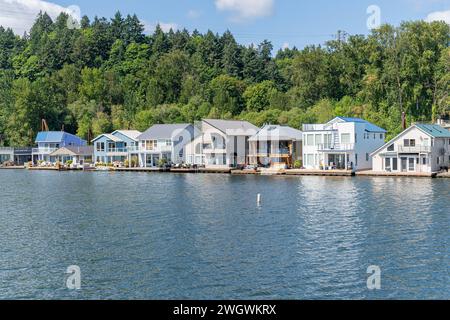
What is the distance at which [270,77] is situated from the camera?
118 m

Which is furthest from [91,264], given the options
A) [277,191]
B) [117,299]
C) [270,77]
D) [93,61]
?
[93,61]

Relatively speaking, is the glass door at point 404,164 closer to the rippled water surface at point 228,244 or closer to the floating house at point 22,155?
the rippled water surface at point 228,244

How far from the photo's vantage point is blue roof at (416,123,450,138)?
62156mm

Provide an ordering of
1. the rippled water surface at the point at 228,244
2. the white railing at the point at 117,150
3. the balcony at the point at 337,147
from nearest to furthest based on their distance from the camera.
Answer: the rippled water surface at the point at 228,244
the balcony at the point at 337,147
the white railing at the point at 117,150

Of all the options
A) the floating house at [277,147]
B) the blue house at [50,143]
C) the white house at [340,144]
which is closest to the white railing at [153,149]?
the floating house at [277,147]

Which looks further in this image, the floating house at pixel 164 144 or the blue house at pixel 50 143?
the blue house at pixel 50 143

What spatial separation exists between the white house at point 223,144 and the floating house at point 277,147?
2.57 m

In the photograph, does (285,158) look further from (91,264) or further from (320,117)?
(91,264)

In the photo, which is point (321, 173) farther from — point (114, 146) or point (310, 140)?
point (114, 146)

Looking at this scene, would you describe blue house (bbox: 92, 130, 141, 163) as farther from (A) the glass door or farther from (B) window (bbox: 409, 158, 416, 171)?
(B) window (bbox: 409, 158, 416, 171)

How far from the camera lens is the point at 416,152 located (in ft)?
202

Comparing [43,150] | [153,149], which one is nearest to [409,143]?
[153,149]

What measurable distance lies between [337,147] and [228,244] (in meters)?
43.0

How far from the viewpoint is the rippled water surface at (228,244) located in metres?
19.7
